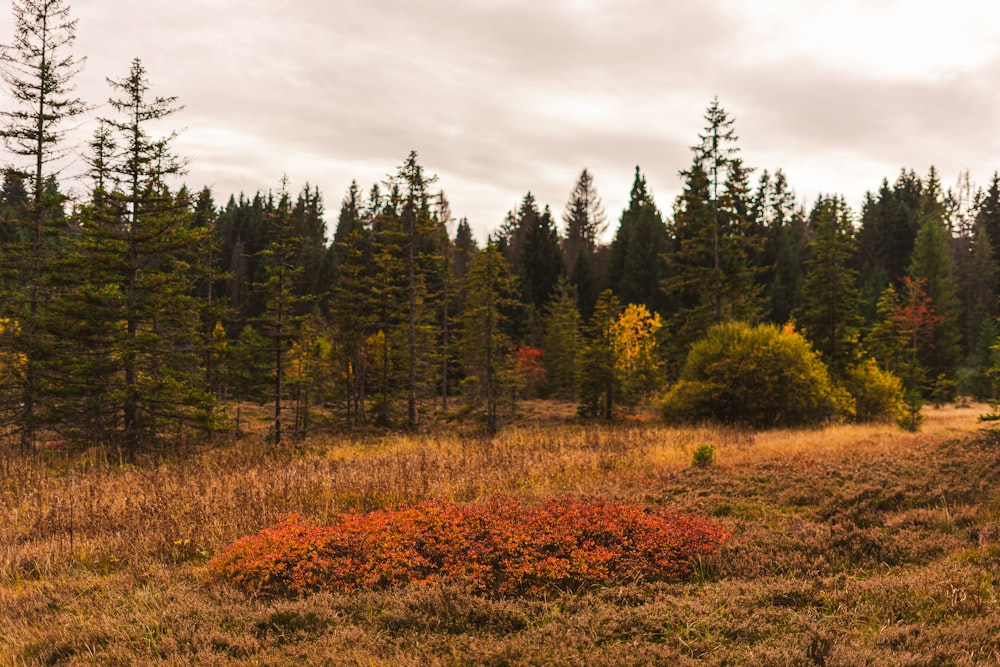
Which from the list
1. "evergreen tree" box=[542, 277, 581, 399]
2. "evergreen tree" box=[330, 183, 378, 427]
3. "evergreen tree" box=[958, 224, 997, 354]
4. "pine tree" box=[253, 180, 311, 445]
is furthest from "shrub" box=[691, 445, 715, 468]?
Result: "evergreen tree" box=[958, 224, 997, 354]

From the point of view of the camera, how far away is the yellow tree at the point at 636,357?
30.5 meters

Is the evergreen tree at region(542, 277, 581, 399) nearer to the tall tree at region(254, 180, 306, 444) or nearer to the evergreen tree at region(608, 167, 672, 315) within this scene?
the evergreen tree at region(608, 167, 672, 315)

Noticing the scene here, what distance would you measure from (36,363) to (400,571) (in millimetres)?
15956

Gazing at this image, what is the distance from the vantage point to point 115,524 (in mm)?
8500

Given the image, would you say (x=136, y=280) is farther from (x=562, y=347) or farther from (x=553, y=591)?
(x=562, y=347)

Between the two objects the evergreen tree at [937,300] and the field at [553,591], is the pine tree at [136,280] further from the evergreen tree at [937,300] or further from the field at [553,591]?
the evergreen tree at [937,300]

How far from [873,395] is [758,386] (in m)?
7.06

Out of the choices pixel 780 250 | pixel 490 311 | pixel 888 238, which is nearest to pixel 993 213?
pixel 888 238

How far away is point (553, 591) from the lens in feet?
19.9

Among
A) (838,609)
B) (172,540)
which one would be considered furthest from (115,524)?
(838,609)

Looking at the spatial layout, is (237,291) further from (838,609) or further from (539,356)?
(838,609)

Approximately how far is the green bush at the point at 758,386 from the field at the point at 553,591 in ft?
31.1

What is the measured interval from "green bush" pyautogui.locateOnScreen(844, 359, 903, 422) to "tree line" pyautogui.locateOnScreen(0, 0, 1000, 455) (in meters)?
0.86

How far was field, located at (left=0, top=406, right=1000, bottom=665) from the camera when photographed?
15.5 feet
